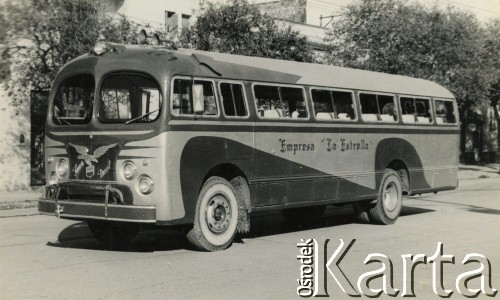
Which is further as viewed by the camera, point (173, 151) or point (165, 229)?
point (165, 229)

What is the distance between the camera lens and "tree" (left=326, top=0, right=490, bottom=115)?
1101 inches

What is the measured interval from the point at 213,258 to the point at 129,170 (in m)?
1.56

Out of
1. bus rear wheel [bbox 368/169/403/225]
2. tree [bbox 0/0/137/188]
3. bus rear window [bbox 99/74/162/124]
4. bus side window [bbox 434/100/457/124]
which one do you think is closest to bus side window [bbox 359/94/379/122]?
bus rear wheel [bbox 368/169/403/225]

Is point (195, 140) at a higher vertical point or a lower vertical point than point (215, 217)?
higher

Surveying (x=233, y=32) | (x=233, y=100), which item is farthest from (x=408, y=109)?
(x=233, y=32)

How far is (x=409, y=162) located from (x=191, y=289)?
7.73 metres

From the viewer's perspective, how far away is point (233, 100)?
10.1 meters

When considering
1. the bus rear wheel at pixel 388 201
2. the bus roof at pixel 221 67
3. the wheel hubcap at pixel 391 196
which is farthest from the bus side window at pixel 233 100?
the wheel hubcap at pixel 391 196

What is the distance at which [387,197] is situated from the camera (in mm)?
13516

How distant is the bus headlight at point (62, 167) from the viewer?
9.63 m

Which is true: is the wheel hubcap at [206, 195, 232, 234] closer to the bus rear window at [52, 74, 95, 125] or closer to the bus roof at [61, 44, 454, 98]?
the bus roof at [61, 44, 454, 98]

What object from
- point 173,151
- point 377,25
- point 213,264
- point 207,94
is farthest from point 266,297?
point 377,25

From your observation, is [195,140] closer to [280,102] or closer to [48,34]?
[280,102]

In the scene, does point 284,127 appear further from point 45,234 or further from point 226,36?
point 226,36
